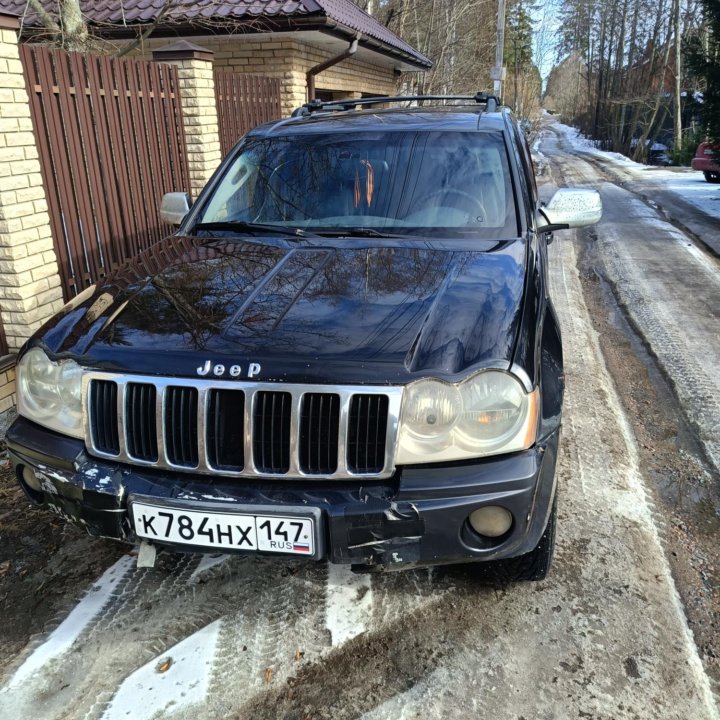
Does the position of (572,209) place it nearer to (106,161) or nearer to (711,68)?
(106,161)

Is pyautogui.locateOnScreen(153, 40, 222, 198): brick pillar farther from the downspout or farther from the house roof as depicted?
the downspout

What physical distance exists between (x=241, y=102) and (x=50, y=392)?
6.77 m

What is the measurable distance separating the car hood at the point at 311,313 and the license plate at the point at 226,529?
1.46ft

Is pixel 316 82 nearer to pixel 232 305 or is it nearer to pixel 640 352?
pixel 640 352

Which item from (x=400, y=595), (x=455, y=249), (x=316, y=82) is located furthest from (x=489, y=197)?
Answer: (x=316, y=82)

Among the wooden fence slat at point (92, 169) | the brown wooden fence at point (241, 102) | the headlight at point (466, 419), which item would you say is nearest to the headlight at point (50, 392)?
the headlight at point (466, 419)

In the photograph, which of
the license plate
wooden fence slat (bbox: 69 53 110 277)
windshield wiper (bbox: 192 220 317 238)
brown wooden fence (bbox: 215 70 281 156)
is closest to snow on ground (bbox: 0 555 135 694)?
the license plate

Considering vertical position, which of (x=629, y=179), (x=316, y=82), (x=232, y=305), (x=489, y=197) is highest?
(x=316, y=82)

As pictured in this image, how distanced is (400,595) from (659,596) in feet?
3.33

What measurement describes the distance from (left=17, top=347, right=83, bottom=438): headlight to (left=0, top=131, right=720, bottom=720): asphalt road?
31.1 inches

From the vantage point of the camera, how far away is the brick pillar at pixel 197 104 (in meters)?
6.48

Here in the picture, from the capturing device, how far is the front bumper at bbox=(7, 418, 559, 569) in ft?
6.40

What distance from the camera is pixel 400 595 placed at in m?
2.50

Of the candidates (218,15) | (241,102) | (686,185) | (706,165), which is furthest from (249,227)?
(686,185)
